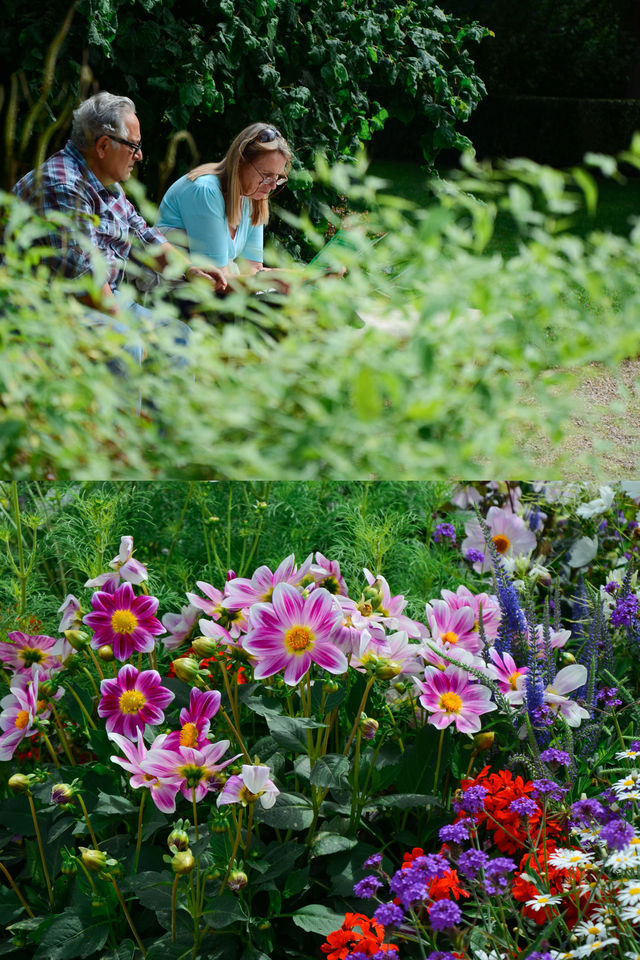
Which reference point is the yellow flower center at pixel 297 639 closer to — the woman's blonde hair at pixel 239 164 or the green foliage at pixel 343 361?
the green foliage at pixel 343 361

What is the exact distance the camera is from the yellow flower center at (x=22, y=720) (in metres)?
1.34

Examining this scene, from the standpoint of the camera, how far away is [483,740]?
1354 mm

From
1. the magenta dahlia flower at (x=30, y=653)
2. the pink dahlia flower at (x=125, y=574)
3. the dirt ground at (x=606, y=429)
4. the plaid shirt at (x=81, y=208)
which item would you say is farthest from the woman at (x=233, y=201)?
the magenta dahlia flower at (x=30, y=653)

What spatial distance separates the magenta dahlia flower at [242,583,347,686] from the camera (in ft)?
4.17

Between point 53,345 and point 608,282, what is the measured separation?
1.38m

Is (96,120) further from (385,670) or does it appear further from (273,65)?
(385,670)

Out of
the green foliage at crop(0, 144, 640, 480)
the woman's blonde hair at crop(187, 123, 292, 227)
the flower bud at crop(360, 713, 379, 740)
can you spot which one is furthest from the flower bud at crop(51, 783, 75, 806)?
the woman's blonde hair at crop(187, 123, 292, 227)

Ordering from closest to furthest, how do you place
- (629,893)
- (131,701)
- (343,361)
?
(629,893), (131,701), (343,361)

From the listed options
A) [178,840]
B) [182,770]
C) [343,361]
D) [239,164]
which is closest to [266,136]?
[239,164]

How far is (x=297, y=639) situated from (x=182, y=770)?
0.23 meters

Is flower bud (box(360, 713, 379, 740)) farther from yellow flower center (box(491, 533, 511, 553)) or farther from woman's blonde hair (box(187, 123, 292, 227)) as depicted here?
woman's blonde hair (box(187, 123, 292, 227))

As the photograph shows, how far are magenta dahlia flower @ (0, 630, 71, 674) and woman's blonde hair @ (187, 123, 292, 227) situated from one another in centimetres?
123

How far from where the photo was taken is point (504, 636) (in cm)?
146

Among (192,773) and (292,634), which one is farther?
(292,634)
